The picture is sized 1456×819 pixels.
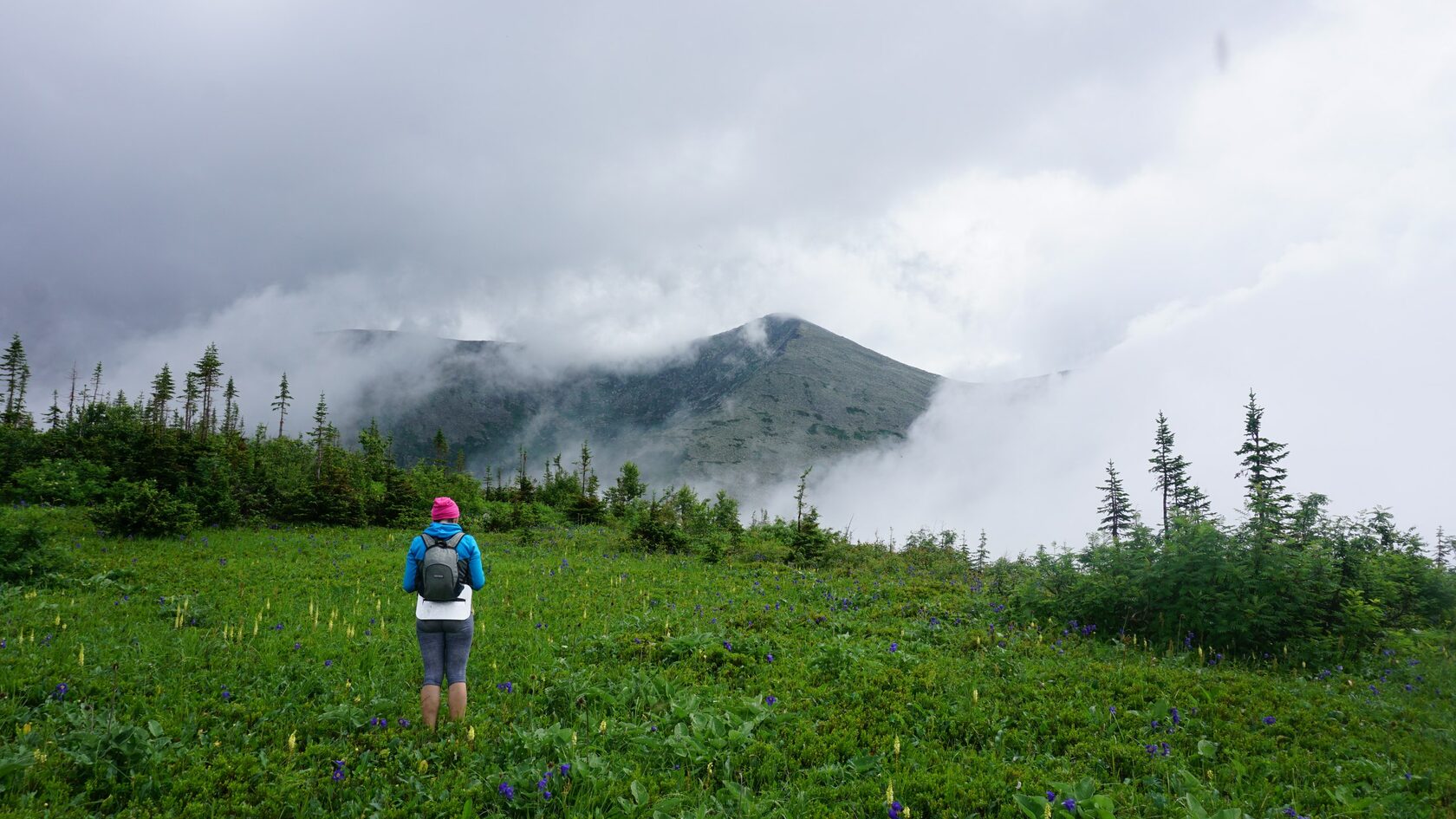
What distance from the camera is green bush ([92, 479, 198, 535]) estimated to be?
1752cm

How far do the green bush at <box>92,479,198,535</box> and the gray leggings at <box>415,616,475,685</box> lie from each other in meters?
17.4

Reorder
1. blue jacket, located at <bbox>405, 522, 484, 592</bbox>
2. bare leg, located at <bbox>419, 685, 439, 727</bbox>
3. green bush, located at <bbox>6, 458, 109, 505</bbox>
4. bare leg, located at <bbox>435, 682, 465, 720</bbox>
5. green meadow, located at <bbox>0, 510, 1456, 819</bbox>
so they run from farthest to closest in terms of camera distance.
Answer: green bush, located at <bbox>6, 458, 109, 505</bbox> < blue jacket, located at <bbox>405, 522, 484, 592</bbox> < bare leg, located at <bbox>435, 682, 465, 720</bbox> < bare leg, located at <bbox>419, 685, 439, 727</bbox> < green meadow, located at <bbox>0, 510, 1456, 819</bbox>

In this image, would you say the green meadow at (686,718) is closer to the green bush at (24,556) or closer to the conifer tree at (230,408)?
the green bush at (24,556)

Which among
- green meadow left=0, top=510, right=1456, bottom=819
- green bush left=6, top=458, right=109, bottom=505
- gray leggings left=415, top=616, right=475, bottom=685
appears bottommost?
green meadow left=0, top=510, right=1456, bottom=819

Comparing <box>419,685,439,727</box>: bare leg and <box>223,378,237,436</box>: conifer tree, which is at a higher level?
<box>223,378,237,436</box>: conifer tree

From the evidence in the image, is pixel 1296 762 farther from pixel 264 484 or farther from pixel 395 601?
pixel 264 484

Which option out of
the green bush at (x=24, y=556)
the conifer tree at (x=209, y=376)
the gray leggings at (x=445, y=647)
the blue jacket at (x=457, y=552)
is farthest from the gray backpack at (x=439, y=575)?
the conifer tree at (x=209, y=376)

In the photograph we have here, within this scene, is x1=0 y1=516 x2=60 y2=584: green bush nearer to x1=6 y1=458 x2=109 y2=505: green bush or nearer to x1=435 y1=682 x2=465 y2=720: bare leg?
x1=435 y1=682 x2=465 y2=720: bare leg

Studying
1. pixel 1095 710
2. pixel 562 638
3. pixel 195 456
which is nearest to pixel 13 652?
pixel 562 638

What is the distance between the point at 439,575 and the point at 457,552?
356 mm

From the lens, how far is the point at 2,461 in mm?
24578

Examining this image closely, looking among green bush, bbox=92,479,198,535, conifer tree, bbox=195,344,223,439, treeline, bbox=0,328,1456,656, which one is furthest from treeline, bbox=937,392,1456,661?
conifer tree, bbox=195,344,223,439

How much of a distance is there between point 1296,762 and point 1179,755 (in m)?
1.11

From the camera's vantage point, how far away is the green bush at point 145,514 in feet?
57.5
